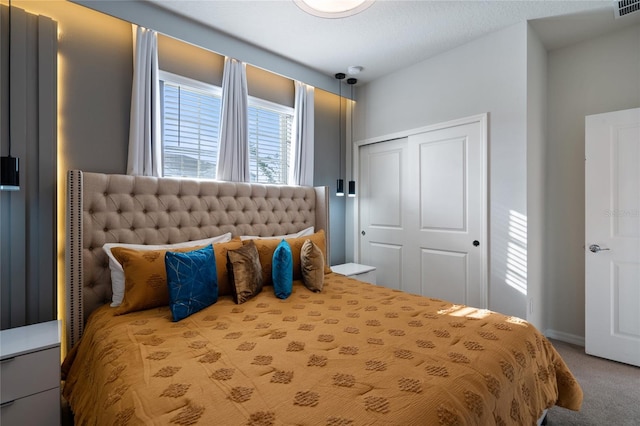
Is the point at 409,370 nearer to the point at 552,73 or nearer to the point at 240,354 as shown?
the point at 240,354

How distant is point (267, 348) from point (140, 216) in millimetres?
1548

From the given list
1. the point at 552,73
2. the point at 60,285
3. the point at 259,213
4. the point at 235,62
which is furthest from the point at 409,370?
the point at 552,73

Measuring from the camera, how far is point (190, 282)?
1.79 m

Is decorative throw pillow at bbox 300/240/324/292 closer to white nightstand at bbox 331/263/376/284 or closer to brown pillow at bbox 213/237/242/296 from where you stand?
brown pillow at bbox 213/237/242/296

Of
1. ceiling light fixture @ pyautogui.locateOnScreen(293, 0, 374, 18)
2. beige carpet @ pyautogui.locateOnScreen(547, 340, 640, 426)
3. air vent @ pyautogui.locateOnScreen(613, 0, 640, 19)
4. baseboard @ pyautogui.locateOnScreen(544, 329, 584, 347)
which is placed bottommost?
beige carpet @ pyautogui.locateOnScreen(547, 340, 640, 426)

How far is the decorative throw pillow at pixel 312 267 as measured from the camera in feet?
7.50

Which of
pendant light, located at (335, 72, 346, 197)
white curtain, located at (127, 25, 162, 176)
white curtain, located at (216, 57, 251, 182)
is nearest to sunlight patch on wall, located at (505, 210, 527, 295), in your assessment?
pendant light, located at (335, 72, 346, 197)

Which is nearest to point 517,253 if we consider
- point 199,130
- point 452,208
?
point 452,208

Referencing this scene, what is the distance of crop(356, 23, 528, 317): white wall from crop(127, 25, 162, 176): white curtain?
2.66 meters

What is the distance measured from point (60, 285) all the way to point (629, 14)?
15.5 feet

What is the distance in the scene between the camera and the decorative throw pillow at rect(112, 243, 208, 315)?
1789mm

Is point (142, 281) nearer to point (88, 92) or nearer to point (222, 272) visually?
point (222, 272)

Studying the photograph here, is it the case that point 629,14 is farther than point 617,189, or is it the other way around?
point 617,189

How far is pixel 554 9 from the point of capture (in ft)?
7.95
